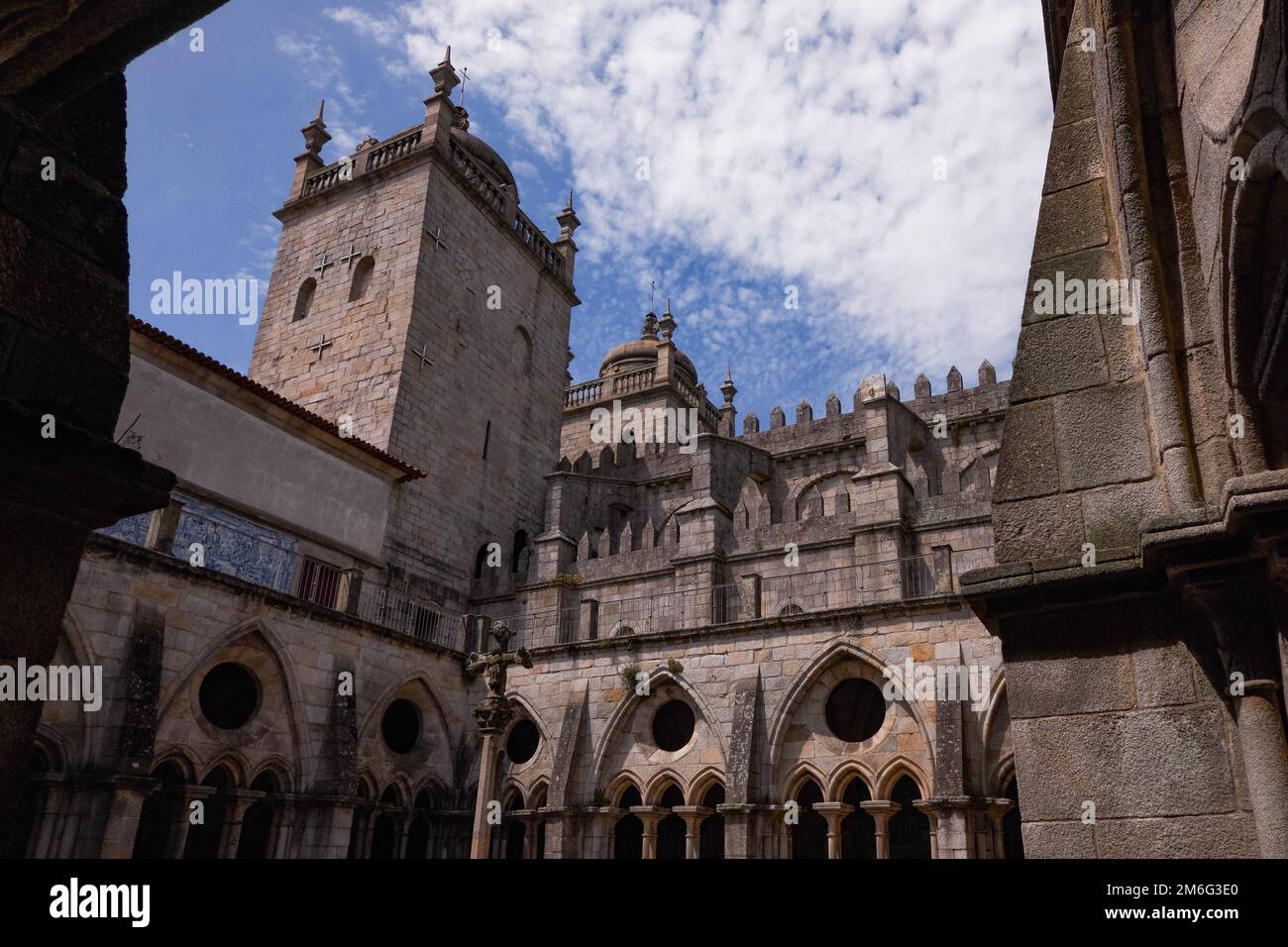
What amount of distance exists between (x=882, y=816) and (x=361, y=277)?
17447 mm

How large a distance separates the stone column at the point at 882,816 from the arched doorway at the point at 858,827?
5.10ft

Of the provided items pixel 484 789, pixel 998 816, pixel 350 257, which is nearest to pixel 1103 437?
pixel 484 789

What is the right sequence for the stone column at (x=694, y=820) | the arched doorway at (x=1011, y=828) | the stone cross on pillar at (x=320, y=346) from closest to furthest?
the arched doorway at (x=1011, y=828) → the stone column at (x=694, y=820) → the stone cross on pillar at (x=320, y=346)

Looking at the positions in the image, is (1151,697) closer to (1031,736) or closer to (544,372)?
(1031,736)

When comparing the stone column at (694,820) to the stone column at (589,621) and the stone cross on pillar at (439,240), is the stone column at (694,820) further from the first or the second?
the stone cross on pillar at (439,240)

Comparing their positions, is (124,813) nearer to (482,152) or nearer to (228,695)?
(228,695)

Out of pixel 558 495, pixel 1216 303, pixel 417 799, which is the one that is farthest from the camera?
pixel 558 495

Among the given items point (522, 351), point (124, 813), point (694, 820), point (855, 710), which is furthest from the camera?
point (522, 351)

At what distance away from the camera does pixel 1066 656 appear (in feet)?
11.8

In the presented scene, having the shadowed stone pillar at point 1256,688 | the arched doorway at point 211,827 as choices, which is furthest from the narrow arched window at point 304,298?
the shadowed stone pillar at point 1256,688

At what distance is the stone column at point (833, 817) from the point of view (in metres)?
14.8

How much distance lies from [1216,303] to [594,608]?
15.4 metres

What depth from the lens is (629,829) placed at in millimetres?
17016

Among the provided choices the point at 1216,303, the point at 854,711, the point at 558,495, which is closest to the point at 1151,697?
the point at 1216,303
